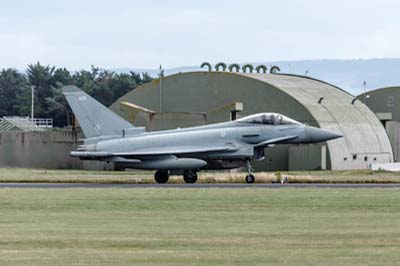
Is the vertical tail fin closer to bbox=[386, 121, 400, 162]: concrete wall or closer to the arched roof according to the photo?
bbox=[386, 121, 400, 162]: concrete wall

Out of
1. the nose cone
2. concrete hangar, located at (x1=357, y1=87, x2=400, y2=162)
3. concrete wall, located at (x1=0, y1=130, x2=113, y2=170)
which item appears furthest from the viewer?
concrete hangar, located at (x1=357, y1=87, x2=400, y2=162)

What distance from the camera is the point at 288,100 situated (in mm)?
61625

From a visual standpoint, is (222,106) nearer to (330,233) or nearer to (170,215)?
(170,215)

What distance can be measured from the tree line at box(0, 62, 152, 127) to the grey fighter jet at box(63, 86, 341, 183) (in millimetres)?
63821

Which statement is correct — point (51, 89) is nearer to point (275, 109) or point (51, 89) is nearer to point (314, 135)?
point (275, 109)

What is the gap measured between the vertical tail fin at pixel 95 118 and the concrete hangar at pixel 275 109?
585 inches

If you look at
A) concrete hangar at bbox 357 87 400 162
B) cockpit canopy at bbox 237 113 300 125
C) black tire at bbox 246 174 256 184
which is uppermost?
concrete hangar at bbox 357 87 400 162

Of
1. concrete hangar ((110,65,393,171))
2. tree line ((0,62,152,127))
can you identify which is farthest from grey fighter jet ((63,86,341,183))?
tree line ((0,62,152,127))

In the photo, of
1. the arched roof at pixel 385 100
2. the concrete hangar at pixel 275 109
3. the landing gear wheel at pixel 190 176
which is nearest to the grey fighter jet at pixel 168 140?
the landing gear wheel at pixel 190 176

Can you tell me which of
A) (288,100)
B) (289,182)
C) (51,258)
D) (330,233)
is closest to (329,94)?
(288,100)

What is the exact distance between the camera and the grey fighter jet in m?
42.2

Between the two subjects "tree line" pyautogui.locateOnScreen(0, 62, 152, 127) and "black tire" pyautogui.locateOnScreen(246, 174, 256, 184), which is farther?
"tree line" pyautogui.locateOnScreen(0, 62, 152, 127)

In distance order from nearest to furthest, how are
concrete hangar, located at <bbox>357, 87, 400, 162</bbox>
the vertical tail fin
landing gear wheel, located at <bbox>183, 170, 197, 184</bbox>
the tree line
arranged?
1. landing gear wheel, located at <bbox>183, 170, 197, 184</bbox>
2. the vertical tail fin
3. concrete hangar, located at <bbox>357, 87, 400, 162</bbox>
4. the tree line

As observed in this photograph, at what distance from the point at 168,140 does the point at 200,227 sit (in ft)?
71.3
